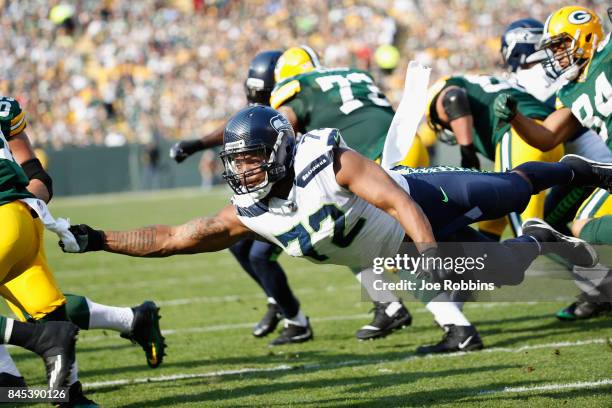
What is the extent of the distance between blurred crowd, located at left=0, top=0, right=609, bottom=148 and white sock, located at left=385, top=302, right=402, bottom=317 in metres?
16.1

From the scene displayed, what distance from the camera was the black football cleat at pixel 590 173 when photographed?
15.5ft

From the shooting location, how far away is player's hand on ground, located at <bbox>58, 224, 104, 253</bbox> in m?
3.88

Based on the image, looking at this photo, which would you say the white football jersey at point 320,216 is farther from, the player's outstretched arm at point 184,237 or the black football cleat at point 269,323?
the black football cleat at point 269,323

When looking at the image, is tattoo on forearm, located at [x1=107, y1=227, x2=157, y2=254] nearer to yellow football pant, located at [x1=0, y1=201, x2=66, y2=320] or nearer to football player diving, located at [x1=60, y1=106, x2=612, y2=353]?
football player diving, located at [x1=60, y1=106, x2=612, y2=353]

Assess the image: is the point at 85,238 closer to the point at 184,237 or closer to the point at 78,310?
the point at 184,237

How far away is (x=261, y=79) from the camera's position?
6391 millimetres

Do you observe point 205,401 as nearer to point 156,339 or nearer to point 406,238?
point 156,339

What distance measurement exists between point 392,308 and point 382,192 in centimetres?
227

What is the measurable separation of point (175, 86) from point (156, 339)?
67.4 ft

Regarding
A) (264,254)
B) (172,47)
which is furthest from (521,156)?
(172,47)

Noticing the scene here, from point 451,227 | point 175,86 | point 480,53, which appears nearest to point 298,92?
point 451,227

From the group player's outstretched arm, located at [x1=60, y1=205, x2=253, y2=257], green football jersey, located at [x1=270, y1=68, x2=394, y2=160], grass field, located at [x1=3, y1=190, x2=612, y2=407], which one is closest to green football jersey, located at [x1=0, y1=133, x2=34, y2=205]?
player's outstretched arm, located at [x1=60, y1=205, x2=253, y2=257]

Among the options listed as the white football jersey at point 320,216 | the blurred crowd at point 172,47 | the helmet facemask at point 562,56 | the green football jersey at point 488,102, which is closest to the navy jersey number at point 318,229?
the white football jersey at point 320,216

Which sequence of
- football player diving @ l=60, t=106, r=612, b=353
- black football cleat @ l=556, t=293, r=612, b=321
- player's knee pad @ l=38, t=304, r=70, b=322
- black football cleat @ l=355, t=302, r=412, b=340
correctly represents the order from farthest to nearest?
black football cleat @ l=556, t=293, r=612, b=321, black football cleat @ l=355, t=302, r=412, b=340, player's knee pad @ l=38, t=304, r=70, b=322, football player diving @ l=60, t=106, r=612, b=353
